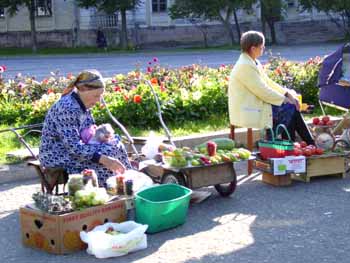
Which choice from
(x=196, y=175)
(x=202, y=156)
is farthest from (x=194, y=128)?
(x=196, y=175)

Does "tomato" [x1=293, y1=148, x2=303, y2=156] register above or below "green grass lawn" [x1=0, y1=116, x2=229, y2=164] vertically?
above

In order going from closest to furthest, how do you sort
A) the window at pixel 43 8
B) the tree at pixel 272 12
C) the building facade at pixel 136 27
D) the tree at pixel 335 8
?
the tree at pixel 335 8, the tree at pixel 272 12, the building facade at pixel 136 27, the window at pixel 43 8

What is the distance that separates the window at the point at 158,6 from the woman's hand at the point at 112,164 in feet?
124

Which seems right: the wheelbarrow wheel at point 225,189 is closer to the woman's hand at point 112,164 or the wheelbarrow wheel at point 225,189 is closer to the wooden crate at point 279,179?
the wooden crate at point 279,179

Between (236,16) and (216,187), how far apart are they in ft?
117

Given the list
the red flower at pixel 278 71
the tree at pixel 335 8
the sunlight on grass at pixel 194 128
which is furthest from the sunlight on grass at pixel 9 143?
the tree at pixel 335 8

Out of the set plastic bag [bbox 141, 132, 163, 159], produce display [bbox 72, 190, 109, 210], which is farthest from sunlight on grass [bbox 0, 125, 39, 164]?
produce display [bbox 72, 190, 109, 210]

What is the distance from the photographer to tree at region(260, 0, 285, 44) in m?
38.6

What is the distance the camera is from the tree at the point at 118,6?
122 ft

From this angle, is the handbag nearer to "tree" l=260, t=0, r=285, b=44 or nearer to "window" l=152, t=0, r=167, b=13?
"tree" l=260, t=0, r=285, b=44

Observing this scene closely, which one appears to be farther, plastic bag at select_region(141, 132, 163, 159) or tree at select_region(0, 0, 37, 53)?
tree at select_region(0, 0, 37, 53)

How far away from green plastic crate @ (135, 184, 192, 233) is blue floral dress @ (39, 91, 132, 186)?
44 cm

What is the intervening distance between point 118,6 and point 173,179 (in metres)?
31.7

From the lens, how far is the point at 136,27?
41.0 metres
